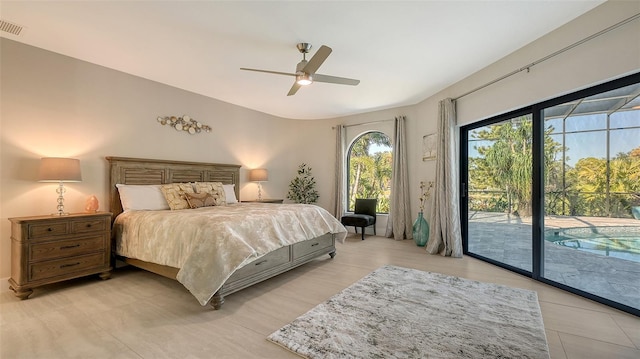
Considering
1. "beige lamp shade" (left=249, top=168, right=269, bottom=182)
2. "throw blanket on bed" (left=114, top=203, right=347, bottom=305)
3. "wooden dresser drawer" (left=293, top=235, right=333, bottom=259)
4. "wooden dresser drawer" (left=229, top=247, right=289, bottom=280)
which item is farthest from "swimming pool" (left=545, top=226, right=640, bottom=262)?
"beige lamp shade" (left=249, top=168, right=269, bottom=182)

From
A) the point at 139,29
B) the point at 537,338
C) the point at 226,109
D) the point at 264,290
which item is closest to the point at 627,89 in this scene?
the point at 537,338

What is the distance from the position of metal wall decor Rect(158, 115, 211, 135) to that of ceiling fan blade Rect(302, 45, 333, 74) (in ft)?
9.07

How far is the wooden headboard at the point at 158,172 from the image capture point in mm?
3727

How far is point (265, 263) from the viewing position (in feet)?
9.87

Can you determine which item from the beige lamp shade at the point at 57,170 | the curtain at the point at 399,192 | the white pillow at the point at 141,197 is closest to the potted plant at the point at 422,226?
the curtain at the point at 399,192

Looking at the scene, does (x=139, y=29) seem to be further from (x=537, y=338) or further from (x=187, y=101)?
(x=537, y=338)

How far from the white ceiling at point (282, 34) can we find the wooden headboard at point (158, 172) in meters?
1.34

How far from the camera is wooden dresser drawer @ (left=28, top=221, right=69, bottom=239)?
272 centimetres

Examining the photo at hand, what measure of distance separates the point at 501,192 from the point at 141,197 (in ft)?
16.8

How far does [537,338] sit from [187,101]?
5.41 metres

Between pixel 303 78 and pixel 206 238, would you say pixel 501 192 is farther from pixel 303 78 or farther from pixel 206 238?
pixel 206 238

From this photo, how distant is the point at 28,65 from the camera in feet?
10.2

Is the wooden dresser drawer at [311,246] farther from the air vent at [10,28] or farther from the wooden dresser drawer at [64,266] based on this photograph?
the air vent at [10,28]

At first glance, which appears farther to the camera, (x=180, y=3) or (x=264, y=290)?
(x=264, y=290)
